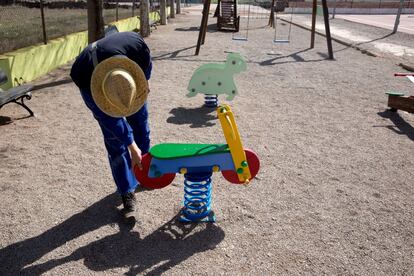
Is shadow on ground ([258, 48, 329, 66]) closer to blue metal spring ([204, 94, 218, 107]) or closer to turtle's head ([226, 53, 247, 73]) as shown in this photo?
blue metal spring ([204, 94, 218, 107])

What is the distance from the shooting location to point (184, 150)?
117 inches

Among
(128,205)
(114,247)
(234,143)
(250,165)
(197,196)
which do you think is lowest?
(114,247)

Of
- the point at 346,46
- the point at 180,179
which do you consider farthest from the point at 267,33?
the point at 180,179

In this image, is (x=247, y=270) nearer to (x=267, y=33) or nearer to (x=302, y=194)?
(x=302, y=194)

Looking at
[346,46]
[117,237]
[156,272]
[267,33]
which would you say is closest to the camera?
[156,272]

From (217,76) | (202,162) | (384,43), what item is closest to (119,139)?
(202,162)

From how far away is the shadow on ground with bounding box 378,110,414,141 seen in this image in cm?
526

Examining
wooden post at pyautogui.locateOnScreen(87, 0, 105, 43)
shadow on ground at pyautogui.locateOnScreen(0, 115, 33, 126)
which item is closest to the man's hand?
shadow on ground at pyautogui.locateOnScreen(0, 115, 33, 126)

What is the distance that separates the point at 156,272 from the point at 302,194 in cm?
166

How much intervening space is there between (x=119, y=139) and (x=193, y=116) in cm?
301

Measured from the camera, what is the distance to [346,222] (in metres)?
3.16

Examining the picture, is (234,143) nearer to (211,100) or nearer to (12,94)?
(211,100)

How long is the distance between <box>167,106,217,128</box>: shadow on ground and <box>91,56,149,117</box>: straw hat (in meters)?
2.77

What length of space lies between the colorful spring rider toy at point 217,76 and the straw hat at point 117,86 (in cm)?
320
